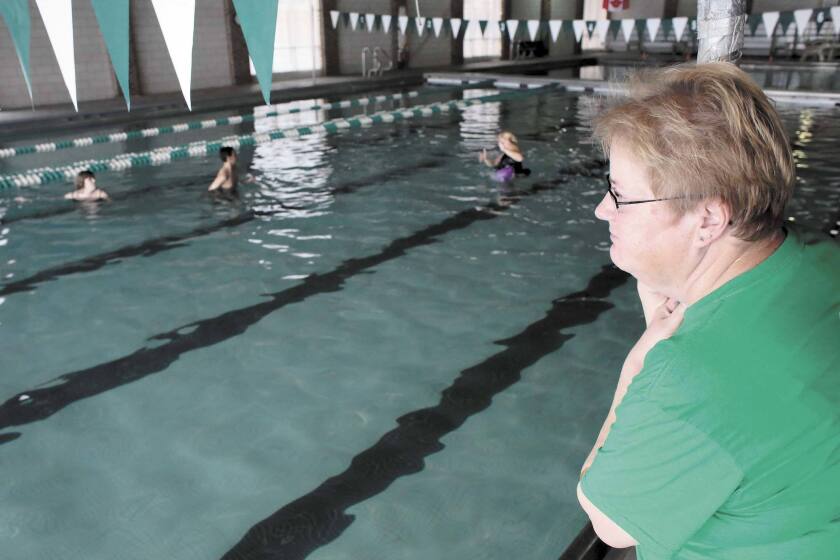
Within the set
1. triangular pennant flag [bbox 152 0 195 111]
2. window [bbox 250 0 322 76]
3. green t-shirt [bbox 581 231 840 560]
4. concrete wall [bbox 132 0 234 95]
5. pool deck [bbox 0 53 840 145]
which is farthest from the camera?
window [bbox 250 0 322 76]

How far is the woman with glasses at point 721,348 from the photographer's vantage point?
2.76 ft

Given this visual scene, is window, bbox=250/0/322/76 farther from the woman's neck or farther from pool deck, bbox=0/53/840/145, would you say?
the woman's neck

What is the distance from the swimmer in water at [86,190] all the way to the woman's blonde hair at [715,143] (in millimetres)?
7214

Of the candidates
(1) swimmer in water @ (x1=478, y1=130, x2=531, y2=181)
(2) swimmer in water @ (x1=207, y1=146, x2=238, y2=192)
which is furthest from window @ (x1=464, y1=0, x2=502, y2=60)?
(2) swimmer in water @ (x1=207, y1=146, x2=238, y2=192)

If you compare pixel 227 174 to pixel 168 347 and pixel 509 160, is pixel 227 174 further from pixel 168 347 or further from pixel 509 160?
pixel 168 347

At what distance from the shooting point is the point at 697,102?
0.95 metres

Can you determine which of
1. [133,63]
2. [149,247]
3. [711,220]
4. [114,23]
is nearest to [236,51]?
[133,63]

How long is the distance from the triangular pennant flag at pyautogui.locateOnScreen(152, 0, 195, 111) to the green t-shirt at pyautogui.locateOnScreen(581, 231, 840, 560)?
358 centimetres

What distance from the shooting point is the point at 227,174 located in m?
7.45

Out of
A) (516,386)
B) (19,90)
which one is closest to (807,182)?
(516,386)

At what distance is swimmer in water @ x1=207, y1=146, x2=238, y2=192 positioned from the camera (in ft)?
24.1

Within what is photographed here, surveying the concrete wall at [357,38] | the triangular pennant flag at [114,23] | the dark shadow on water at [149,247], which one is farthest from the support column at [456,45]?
the triangular pennant flag at [114,23]

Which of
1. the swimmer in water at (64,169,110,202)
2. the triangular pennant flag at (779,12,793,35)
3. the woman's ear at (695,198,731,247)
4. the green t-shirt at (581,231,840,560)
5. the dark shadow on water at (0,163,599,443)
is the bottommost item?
the dark shadow on water at (0,163,599,443)

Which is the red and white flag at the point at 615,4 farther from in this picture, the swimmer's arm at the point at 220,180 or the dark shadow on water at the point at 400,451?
the dark shadow on water at the point at 400,451
